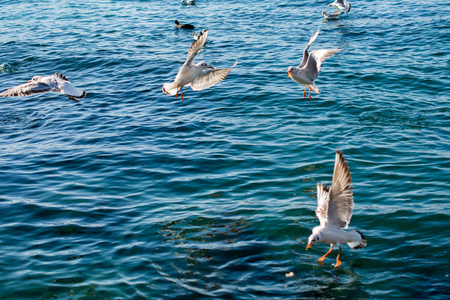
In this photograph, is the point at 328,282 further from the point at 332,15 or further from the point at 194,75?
the point at 332,15

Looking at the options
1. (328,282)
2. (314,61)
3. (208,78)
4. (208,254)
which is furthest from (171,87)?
(328,282)

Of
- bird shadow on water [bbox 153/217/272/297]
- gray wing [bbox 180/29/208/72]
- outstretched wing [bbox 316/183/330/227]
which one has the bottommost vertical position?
bird shadow on water [bbox 153/217/272/297]

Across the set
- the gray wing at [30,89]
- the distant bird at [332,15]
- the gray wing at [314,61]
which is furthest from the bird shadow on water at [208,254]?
the distant bird at [332,15]

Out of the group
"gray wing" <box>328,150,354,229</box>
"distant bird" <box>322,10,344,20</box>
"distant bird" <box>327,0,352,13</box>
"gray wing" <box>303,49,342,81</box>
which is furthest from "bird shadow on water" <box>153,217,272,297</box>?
"distant bird" <box>327,0,352,13</box>

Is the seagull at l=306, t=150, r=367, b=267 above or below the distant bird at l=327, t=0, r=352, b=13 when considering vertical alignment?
below

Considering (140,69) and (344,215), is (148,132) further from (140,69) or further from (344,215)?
(344,215)

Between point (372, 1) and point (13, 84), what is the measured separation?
17.1 meters

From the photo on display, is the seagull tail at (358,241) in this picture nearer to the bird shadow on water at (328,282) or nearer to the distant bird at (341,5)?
the bird shadow on water at (328,282)

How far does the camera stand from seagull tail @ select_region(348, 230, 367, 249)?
8.06 m

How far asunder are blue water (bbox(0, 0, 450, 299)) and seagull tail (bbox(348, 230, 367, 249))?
0.39 meters

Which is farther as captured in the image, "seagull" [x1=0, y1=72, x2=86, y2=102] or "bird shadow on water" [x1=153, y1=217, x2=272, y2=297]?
"seagull" [x1=0, y1=72, x2=86, y2=102]

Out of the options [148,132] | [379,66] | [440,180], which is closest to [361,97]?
[379,66]

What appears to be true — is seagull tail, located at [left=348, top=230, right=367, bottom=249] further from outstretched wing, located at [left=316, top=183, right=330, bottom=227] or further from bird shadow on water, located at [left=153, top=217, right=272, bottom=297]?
bird shadow on water, located at [left=153, top=217, right=272, bottom=297]

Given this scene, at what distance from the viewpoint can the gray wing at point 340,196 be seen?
7.47m
